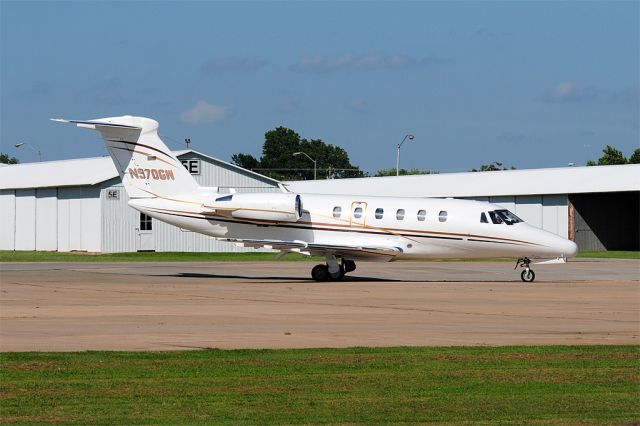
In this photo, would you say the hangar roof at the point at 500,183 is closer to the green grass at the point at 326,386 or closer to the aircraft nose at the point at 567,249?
the aircraft nose at the point at 567,249

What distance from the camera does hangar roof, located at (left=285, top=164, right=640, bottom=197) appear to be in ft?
204

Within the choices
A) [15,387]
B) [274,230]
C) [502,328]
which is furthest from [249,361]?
[274,230]

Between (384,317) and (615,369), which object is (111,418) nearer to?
(615,369)

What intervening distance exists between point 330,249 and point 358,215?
5.10 feet

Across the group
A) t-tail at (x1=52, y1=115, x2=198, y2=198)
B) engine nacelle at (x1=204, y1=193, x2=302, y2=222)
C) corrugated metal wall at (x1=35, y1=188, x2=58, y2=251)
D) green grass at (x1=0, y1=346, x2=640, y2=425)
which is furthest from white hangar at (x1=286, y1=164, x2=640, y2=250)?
green grass at (x1=0, y1=346, x2=640, y2=425)

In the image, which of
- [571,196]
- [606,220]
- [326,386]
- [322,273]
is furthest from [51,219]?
[326,386]

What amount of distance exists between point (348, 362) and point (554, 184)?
5198 centimetres

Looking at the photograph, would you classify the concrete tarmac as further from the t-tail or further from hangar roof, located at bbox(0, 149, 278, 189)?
hangar roof, located at bbox(0, 149, 278, 189)

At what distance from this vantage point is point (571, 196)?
62.5 m

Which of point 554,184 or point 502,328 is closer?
point 502,328

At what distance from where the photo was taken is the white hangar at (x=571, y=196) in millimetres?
62250

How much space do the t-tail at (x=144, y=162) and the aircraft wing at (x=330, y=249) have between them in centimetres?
304

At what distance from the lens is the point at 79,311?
21.8m

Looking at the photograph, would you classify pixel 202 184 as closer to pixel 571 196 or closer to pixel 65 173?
pixel 65 173
